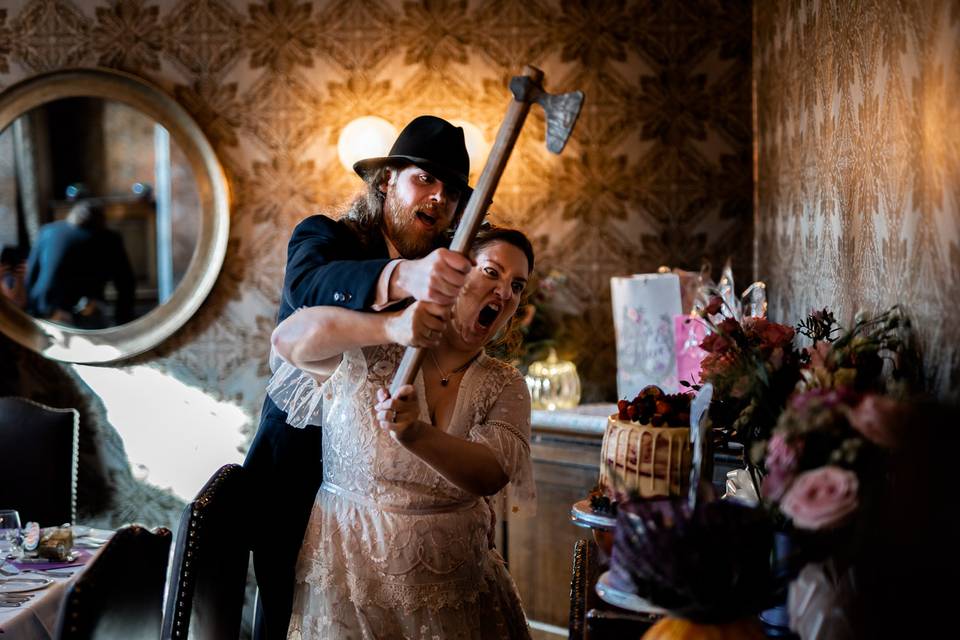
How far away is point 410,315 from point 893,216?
0.81 meters

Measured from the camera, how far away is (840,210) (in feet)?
6.90

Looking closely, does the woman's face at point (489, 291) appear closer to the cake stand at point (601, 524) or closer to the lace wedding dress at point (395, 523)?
the lace wedding dress at point (395, 523)

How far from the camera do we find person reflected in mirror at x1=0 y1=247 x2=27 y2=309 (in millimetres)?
4473

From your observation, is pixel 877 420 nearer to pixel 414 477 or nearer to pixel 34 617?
pixel 414 477

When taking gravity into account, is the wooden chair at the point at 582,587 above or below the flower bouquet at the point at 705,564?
below

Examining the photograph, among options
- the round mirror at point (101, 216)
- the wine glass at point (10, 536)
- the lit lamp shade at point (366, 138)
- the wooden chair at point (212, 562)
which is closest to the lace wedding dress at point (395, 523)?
the wooden chair at point (212, 562)

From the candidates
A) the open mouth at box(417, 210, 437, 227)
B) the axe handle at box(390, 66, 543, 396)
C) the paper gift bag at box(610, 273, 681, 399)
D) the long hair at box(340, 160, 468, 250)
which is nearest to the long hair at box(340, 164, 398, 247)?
the long hair at box(340, 160, 468, 250)

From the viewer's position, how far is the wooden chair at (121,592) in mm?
1507

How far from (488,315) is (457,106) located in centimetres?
245

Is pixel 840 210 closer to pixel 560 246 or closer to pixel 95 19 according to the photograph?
pixel 560 246

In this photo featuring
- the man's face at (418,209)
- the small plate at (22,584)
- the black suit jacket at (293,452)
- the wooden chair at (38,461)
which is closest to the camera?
the black suit jacket at (293,452)

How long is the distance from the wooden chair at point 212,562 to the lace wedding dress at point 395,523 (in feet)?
0.42

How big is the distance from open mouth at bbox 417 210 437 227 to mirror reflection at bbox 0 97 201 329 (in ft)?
8.25

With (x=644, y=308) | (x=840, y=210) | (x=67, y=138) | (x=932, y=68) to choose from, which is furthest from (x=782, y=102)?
(x=67, y=138)
